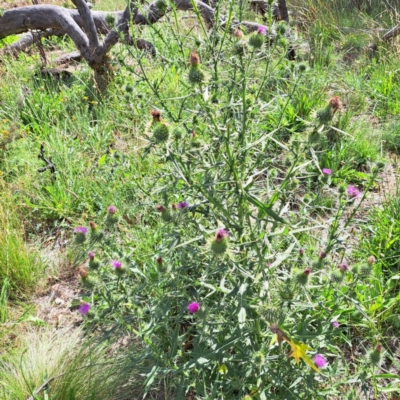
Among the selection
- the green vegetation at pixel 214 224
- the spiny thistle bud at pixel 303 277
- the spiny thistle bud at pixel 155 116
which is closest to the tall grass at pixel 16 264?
the green vegetation at pixel 214 224

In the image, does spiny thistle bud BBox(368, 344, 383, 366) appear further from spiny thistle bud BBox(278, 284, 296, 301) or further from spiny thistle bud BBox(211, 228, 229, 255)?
spiny thistle bud BBox(211, 228, 229, 255)

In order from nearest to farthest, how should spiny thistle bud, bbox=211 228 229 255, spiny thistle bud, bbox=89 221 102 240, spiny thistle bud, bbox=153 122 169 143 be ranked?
spiny thistle bud, bbox=211 228 229 255 < spiny thistle bud, bbox=153 122 169 143 < spiny thistle bud, bbox=89 221 102 240

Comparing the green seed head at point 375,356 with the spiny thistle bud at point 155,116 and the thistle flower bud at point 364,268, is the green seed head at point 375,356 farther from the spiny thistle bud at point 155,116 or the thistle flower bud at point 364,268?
the spiny thistle bud at point 155,116

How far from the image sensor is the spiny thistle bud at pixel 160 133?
1411mm

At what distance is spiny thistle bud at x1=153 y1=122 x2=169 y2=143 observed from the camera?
4.63ft

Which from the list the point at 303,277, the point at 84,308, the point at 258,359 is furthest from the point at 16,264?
the point at 303,277

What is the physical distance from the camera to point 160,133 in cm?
142

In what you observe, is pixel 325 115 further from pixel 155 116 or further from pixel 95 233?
pixel 95 233

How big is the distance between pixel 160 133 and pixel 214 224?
18.6 inches

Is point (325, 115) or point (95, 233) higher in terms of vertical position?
point (325, 115)

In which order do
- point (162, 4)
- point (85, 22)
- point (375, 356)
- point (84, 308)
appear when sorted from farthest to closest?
point (85, 22)
point (84, 308)
point (162, 4)
point (375, 356)

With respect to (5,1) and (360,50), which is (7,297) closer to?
(360,50)

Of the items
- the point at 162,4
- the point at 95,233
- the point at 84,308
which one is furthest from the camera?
the point at 84,308

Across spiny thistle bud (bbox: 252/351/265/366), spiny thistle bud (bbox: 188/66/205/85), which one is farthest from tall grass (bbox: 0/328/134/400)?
spiny thistle bud (bbox: 188/66/205/85)
